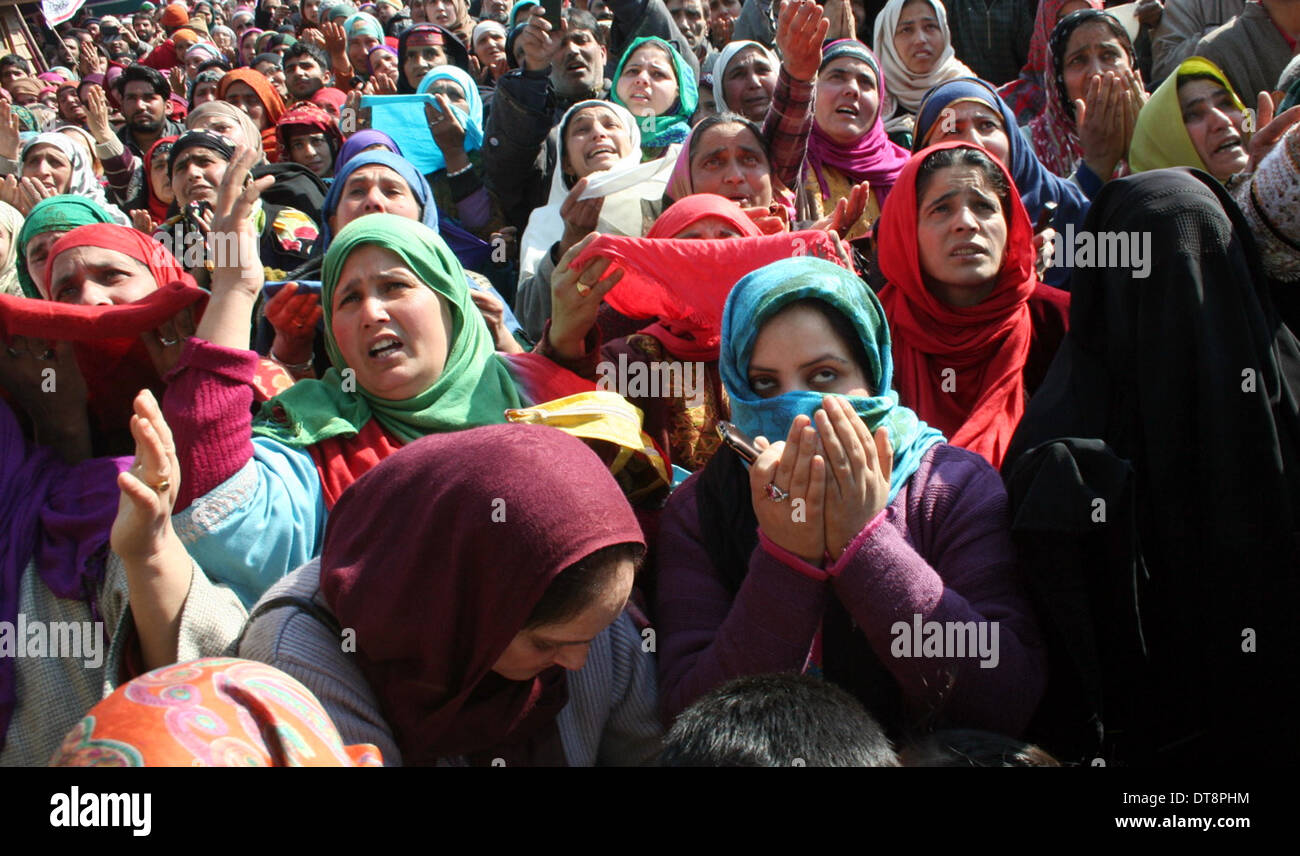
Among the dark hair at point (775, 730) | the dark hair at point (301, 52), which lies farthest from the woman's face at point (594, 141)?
the dark hair at point (301, 52)

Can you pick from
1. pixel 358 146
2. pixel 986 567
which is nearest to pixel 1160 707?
pixel 986 567

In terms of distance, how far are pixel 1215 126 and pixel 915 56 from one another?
2109 mm

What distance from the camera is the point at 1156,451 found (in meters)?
2.02

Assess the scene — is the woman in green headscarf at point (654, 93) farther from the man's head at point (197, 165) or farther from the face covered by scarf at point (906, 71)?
the man's head at point (197, 165)

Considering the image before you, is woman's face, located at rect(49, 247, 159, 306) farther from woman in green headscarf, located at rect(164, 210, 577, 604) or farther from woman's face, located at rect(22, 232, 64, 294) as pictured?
woman's face, located at rect(22, 232, 64, 294)

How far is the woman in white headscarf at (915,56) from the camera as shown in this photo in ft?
17.3

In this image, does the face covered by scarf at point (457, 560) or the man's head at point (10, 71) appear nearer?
the face covered by scarf at point (457, 560)

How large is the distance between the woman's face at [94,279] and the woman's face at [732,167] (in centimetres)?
187

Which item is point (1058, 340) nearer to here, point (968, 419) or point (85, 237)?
point (968, 419)

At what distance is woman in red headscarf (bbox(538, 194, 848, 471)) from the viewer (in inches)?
110

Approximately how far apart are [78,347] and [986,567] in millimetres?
2067

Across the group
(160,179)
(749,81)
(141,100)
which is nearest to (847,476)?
(749,81)
